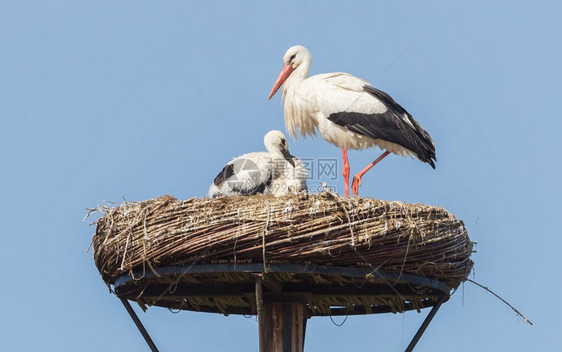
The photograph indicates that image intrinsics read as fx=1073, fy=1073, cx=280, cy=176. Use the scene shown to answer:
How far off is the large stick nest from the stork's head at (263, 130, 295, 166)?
2.32 meters

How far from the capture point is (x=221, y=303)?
23.3 ft

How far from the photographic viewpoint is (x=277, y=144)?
8781 mm

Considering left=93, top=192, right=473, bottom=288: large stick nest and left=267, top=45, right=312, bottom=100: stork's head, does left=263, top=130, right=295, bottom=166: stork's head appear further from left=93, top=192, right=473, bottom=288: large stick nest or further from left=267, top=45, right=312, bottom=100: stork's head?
left=93, top=192, right=473, bottom=288: large stick nest

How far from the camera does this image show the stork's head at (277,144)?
8.74 metres

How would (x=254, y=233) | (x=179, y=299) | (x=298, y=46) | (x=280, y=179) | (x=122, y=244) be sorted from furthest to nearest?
1. (x=298, y=46)
2. (x=280, y=179)
3. (x=179, y=299)
4. (x=122, y=244)
5. (x=254, y=233)

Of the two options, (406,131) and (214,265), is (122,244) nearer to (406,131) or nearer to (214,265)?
(214,265)

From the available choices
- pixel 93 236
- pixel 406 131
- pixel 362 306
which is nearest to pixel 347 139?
pixel 406 131

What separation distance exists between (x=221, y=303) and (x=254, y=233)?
1269mm

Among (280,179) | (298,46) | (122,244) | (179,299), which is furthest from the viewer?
(298,46)

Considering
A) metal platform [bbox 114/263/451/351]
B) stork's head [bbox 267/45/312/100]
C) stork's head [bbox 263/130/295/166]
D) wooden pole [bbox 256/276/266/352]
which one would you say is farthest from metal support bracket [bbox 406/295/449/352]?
stork's head [bbox 267/45/312/100]

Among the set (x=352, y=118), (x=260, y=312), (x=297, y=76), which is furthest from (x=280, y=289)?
(x=297, y=76)

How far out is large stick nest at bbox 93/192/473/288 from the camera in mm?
5988

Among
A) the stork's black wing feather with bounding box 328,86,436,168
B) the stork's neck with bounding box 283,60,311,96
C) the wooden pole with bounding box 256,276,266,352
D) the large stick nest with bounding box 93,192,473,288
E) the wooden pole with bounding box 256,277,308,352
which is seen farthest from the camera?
the stork's neck with bounding box 283,60,311,96

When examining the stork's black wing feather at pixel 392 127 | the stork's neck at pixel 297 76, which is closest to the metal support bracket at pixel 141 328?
the stork's black wing feather at pixel 392 127
